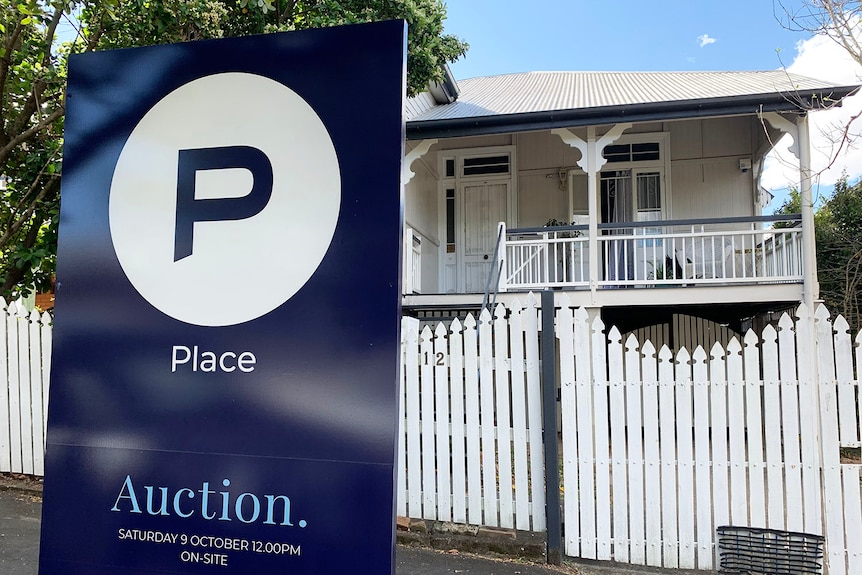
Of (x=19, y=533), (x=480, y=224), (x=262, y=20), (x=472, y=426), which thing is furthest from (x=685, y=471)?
(x=480, y=224)

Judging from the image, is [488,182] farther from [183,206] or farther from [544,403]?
[183,206]

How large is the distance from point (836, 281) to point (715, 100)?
22.2ft

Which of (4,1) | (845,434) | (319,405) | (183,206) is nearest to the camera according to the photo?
(319,405)

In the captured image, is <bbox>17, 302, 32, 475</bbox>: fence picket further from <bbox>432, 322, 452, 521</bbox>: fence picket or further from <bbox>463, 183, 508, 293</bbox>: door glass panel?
<bbox>463, 183, 508, 293</bbox>: door glass panel

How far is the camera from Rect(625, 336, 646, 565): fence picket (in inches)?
156

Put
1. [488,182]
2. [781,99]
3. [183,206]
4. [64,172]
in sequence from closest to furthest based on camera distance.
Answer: [183,206], [64,172], [781,99], [488,182]

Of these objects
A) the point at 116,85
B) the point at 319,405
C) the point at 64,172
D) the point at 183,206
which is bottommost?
the point at 319,405

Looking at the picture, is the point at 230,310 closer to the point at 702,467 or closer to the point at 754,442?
the point at 702,467

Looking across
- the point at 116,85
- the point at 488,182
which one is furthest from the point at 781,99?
the point at 116,85

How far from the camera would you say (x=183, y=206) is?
167 centimetres

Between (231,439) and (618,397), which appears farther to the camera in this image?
(618,397)

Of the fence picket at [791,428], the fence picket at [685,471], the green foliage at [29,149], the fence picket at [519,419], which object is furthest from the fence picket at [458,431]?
the green foliage at [29,149]

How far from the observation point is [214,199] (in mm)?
1646

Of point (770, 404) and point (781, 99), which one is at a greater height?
point (781, 99)
